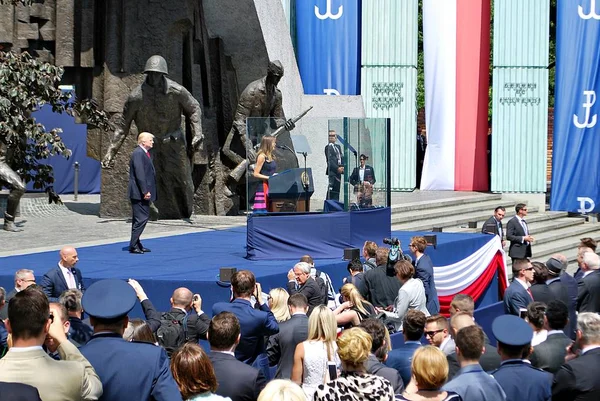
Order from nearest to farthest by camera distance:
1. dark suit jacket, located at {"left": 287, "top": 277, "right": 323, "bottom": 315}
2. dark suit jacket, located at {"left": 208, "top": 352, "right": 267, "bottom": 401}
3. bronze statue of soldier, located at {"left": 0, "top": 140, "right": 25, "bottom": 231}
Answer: dark suit jacket, located at {"left": 208, "top": 352, "right": 267, "bottom": 401}, dark suit jacket, located at {"left": 287, "top": 277, "right": 323, "bottom": 315}, bronze statue of soldier, located at {"left": 0, "top": 140, "right": 25, "bottom": 231}

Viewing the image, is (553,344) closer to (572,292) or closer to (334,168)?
(572,292)

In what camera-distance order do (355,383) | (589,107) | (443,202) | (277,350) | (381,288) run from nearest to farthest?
(355,383)
(277,350)
(381,288)
(443,202)
(589,107)

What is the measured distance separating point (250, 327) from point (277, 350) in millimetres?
420

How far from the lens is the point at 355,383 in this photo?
5266 millimetres

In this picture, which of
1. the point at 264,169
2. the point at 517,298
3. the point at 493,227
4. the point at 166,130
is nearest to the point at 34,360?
the point at 517,298

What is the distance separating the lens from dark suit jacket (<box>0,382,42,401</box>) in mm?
4135

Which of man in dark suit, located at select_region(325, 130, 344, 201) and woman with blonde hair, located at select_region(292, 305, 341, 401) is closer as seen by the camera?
woman with blonde hair, located at select_region(292, 305, 341, 401)

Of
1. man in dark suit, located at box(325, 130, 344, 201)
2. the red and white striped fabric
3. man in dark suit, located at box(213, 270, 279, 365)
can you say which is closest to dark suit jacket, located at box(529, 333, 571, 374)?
man in dark suit, located at box(213, 270, 279, 365)

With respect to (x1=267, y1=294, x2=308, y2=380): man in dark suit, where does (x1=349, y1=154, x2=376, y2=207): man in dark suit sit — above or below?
above

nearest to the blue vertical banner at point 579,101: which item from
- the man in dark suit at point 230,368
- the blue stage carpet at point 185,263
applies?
the blue stage carpet at point 185,263

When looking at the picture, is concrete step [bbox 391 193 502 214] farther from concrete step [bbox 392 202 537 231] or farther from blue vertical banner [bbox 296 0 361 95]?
blue vertical banner [bbox 296 0 361 95]

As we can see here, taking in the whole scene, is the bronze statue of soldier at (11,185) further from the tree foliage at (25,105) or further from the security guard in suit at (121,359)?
the security guard in suit at (121,359)

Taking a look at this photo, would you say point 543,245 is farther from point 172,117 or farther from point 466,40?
point 172,117

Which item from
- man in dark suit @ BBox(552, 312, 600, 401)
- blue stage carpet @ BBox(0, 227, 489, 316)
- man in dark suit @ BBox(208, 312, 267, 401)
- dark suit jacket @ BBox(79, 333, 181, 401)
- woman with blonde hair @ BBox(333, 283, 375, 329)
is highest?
dark suit jacket @ BBox(79, 333, 181, 401)
